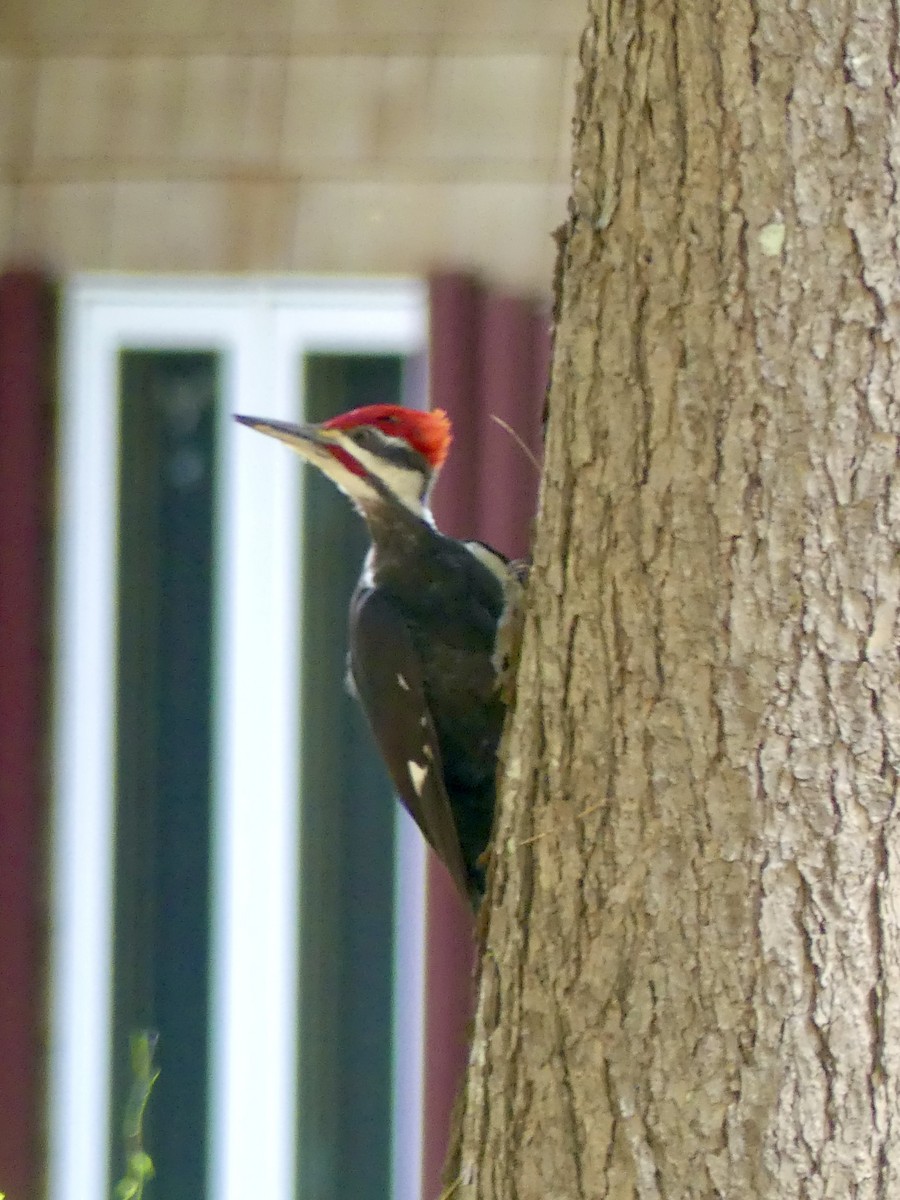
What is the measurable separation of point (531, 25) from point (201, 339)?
2.67 ft

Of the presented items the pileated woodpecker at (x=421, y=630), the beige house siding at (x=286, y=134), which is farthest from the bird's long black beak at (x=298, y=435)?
the beige house siding at (x=286, y=134)

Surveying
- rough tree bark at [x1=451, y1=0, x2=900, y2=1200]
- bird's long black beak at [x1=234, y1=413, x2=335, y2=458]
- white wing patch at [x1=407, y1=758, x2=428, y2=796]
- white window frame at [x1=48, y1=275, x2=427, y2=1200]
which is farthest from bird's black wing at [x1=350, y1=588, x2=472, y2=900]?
white window frame at [x1=48, y1=275, x2=427, y2=1200]

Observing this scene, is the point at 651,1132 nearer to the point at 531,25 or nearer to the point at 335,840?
the point at 335,840

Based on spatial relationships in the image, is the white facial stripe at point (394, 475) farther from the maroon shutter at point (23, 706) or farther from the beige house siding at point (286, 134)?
the maroon shutter at point (23, 706)

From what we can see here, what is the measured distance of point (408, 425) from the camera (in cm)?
192

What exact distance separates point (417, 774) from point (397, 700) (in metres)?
0.10

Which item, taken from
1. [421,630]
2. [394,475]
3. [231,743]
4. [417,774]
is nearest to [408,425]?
[394,475]

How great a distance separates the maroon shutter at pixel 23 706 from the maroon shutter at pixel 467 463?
0.73 m

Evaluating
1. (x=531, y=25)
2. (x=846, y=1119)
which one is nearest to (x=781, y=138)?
(x=846, y=1119)

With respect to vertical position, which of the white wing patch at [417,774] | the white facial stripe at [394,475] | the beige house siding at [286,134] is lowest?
the white wing patch at [417,774]

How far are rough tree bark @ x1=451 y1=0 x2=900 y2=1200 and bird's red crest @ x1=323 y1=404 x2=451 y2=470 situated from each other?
646 millimetres

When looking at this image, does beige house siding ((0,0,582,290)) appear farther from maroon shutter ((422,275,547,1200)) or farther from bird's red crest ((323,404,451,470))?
bird's red crest ((323,404,451,470))

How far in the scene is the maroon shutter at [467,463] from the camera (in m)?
2.65

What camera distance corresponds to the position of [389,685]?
1.97 m
